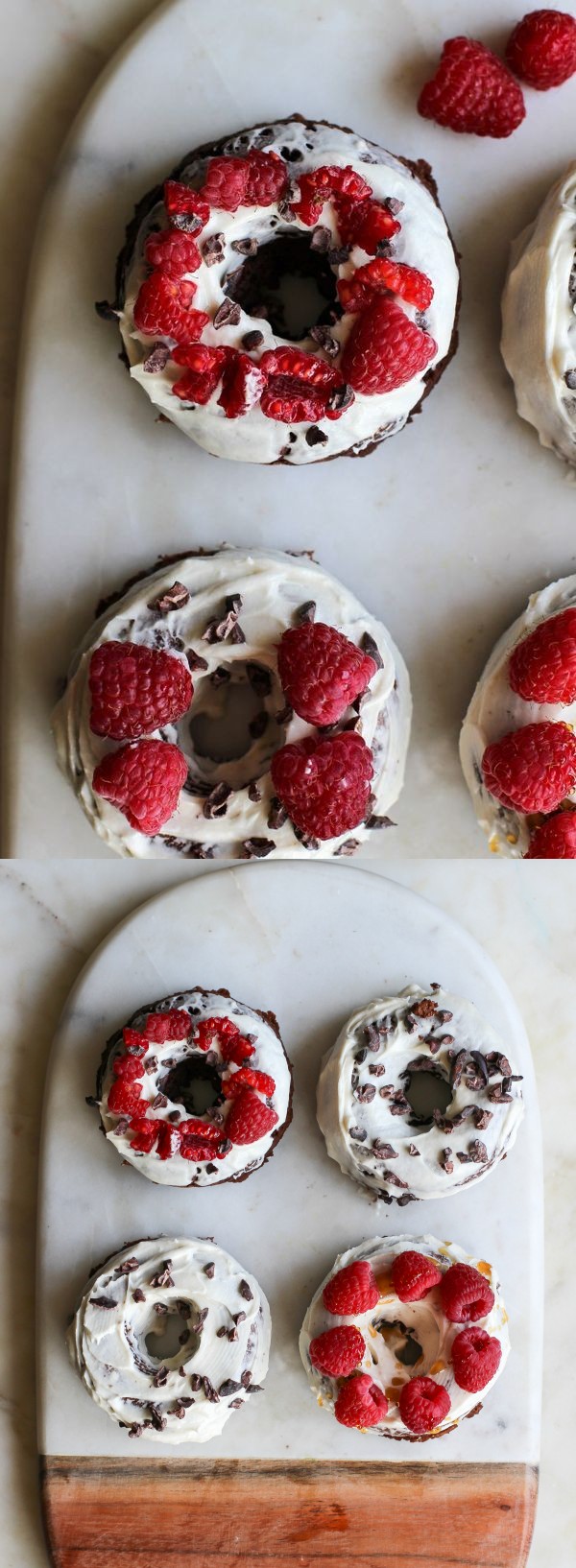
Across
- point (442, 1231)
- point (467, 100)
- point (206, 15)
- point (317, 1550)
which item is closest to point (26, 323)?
point (206, 15)

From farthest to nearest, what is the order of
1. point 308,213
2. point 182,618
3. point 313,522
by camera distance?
point 313,522, point 182,618, point 308,213

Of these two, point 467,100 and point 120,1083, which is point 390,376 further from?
point 120,1083

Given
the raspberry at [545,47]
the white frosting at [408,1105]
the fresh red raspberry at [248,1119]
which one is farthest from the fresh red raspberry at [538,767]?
the raspberry at [545,47]

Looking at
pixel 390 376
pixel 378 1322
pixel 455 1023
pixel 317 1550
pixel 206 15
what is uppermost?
pixel 206 15

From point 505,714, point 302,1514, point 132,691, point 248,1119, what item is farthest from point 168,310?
point 302,1514

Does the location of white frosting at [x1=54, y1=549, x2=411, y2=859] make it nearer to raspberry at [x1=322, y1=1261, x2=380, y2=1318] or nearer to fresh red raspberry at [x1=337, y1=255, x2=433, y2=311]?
fresh red raspberry at [x1=337, y1=255, x2=433, y2=311]

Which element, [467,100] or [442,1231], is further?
[442,1231]

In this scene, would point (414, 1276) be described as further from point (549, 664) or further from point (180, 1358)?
point (549, 664)
